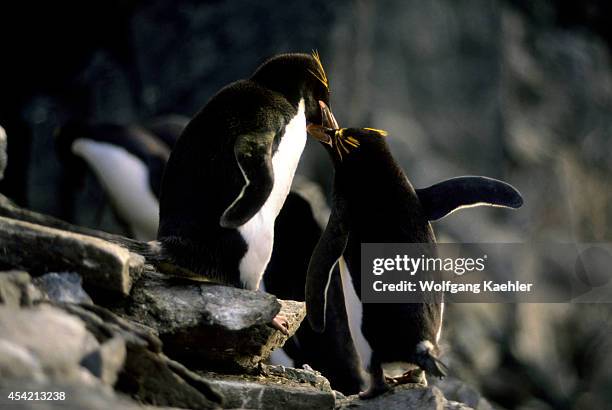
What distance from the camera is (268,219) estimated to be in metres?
2.86

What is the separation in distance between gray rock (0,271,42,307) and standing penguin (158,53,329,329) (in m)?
0.64

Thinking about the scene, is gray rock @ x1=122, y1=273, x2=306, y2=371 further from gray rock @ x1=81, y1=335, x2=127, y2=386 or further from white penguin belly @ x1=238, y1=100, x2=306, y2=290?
gray rock @ x1=81, y1=335, x2=127, y2=386

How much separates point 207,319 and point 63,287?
405 mm

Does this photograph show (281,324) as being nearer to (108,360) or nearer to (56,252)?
(56,252)

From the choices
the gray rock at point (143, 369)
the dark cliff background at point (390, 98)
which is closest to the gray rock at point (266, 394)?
the gray rock at point (143, 369)

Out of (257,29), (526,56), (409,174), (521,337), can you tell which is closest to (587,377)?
(521,337)

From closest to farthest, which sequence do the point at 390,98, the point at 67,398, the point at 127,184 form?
1. the point at 67,398
2. the point at 127,184
3. the point at 390,98

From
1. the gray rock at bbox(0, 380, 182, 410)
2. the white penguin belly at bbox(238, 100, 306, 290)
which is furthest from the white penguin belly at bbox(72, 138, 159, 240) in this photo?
the gray rock at bbox(0, 380, 182, 410)

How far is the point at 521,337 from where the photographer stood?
22.0ft

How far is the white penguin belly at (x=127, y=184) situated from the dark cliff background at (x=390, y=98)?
676 millimetres

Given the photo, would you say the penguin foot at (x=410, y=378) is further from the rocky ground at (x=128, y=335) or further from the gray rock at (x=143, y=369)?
the gray rock at (x=143, y=369)

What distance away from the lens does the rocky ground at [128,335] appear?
1.90 meters

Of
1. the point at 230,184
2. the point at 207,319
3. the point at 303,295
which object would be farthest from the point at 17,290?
the point at 303,295

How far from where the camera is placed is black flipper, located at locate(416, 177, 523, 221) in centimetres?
294
